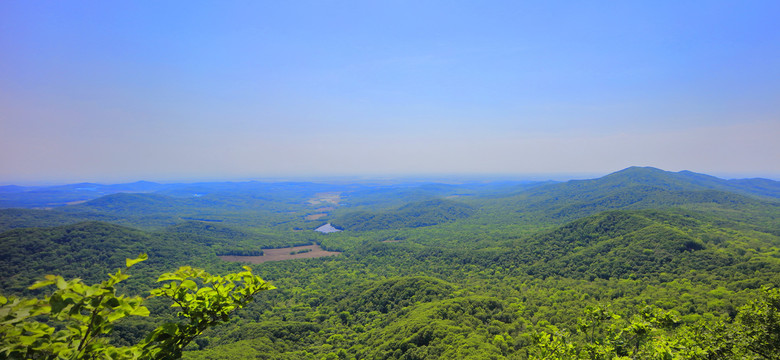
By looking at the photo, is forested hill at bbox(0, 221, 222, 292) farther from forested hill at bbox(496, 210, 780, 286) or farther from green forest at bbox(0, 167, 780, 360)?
forested hill at bbox(496, 210, 780, 286)

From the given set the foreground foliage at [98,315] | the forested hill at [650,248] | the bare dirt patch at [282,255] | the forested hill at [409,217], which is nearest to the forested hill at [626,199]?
the forested hill at [409,217]

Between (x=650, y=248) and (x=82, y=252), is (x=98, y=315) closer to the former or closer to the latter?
(x=650, y=248)

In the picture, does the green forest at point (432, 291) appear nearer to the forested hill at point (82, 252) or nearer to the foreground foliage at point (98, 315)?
the foreground foliage at point (98, 315)

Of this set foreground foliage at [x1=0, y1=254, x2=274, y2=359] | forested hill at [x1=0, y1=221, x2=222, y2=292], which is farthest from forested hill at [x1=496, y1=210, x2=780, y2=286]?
forested hill at [x1=0, y1=221, x2=222, y2=292]

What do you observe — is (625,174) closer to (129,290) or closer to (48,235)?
(129,290)

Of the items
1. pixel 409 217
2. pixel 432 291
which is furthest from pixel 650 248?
pixel 409 217

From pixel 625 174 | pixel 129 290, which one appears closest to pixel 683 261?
pixel 129 290

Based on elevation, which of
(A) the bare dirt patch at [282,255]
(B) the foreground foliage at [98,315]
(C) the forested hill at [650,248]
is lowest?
(A) the bare dirt patch at [282,255]
